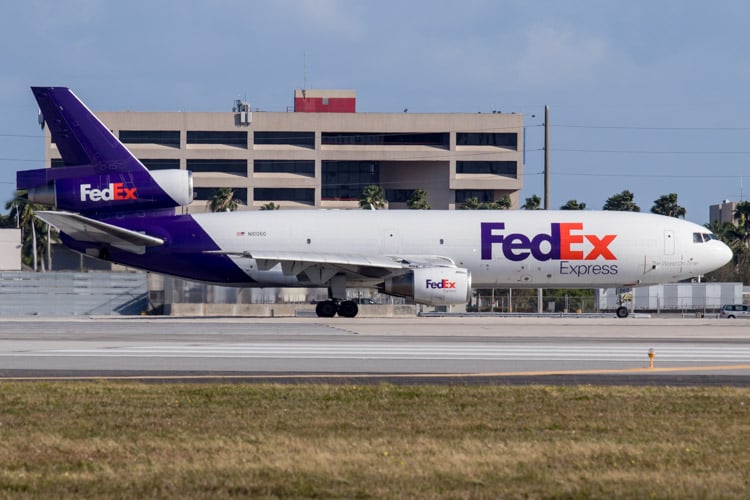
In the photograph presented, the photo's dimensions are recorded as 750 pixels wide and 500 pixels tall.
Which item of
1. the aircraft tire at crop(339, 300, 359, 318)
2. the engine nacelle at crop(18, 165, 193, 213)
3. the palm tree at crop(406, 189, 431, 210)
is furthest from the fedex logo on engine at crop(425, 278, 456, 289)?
the palm tree at crop(406, 189, 431, 210)

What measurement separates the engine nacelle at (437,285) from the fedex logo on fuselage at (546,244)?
2773mm

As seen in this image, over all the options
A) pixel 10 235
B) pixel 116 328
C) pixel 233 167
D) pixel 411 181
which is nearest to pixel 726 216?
pixel 411 181

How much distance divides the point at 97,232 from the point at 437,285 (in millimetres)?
14292

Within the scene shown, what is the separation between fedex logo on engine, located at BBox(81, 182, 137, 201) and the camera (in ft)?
148

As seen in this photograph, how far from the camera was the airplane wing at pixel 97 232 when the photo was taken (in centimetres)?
4253

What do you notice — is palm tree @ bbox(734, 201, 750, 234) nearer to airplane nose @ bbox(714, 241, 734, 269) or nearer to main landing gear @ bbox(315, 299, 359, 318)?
airplane nose @ bbox(714, 241, 734, 269)

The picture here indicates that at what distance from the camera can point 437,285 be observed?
140 ft

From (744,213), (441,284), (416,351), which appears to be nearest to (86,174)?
(441,284)

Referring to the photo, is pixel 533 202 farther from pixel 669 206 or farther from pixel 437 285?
pixel 437 285

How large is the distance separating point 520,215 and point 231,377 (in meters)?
28.8

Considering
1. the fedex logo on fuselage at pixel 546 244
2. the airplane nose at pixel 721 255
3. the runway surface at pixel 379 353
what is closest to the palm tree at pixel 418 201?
the airplane nose at pixel 721 255

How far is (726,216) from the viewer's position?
6526 inches

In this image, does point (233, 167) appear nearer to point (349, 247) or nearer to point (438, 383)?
point (349, 247)

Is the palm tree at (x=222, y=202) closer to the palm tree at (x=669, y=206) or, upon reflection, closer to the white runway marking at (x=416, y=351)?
the palm tree at (x=669, y=206)
